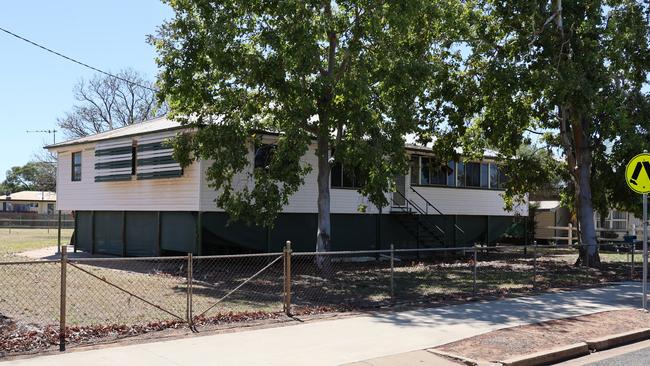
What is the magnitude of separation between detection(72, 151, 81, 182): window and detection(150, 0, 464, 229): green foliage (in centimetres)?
939

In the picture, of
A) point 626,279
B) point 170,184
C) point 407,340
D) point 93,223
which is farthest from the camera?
point 93,223

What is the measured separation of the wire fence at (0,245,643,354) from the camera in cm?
1007

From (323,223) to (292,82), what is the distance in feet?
15.7

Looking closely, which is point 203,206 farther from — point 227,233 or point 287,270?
point 287,270

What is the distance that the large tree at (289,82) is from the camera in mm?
16750

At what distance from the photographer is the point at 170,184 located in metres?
21.4

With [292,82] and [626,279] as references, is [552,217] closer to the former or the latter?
[626,279]

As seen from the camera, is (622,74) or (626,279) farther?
(622,74)

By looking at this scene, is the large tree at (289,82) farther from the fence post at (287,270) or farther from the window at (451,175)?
the window at (451,175)

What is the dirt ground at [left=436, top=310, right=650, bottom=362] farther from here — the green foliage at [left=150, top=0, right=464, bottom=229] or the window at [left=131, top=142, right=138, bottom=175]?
the window at [left=131, top=142, right=138, bottom=175]

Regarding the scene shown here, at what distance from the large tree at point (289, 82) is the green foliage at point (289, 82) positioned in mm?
33

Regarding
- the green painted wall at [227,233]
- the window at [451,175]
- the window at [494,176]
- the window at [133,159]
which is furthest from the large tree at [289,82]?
the window at [494,176]

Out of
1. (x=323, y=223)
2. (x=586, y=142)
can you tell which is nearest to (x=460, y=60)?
(x=586, y=142)

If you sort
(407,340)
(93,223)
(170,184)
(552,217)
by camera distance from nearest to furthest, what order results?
(407,340), (170,184), (93,223), (552,217)
